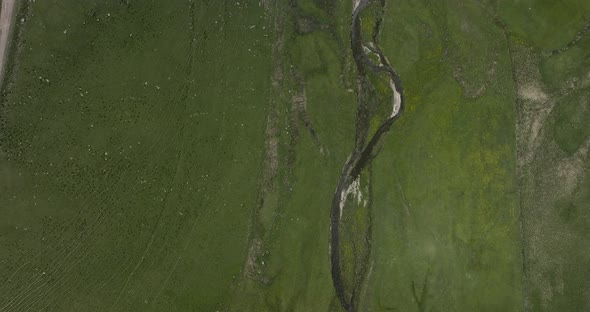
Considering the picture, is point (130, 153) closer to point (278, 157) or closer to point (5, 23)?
point (278, 157)

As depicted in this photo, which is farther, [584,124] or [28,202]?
[584,124]

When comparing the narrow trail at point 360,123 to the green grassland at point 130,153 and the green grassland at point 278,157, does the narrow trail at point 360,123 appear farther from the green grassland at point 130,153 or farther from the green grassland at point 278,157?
the green grassland at point 130,153

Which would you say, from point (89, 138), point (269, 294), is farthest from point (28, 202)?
point (269, 294)

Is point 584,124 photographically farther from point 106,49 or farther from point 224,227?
point 106,49

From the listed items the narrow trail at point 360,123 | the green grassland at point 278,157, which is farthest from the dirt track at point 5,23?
the narrow trail at point 360,123

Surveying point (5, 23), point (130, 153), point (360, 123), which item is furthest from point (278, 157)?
point (5, 23)

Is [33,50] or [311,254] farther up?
[33,50]

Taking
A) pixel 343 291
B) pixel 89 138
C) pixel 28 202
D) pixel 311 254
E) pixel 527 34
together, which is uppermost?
pixel 527 34
